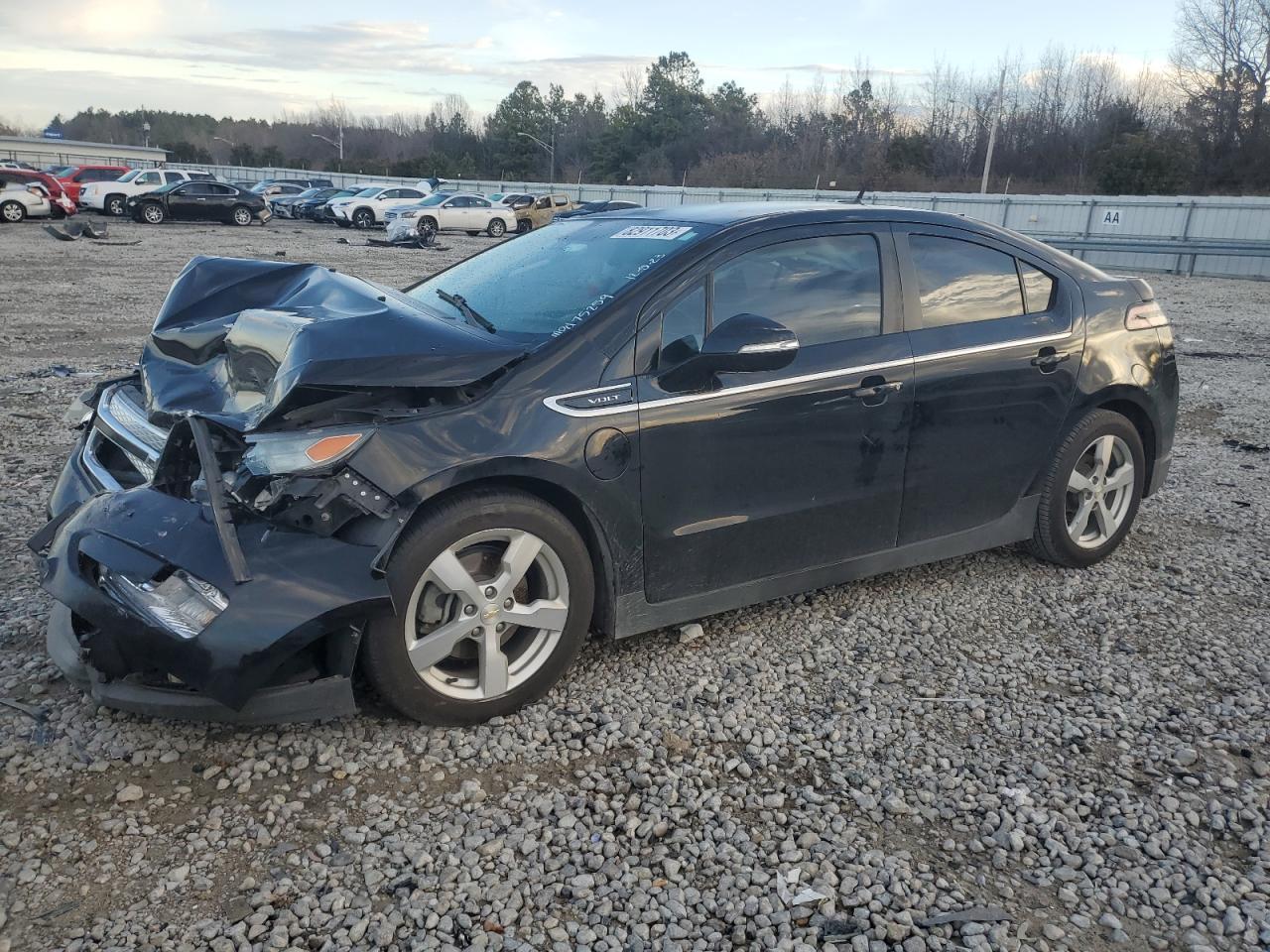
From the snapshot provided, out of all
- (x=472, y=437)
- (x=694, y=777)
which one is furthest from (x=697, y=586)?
(x=472, y=437)

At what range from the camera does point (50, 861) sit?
256 centimetres

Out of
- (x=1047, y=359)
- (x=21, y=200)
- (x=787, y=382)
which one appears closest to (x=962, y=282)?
(x=1047, y=359)

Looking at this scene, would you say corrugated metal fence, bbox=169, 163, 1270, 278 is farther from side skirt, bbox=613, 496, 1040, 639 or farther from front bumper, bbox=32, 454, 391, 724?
front bumper, bbox=32, 454, 391, 724

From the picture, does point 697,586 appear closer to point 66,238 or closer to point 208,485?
point 208,485

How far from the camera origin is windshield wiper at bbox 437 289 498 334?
3644 mm

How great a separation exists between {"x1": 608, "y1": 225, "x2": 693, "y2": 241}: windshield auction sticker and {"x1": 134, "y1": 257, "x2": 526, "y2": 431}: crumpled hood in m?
0.85

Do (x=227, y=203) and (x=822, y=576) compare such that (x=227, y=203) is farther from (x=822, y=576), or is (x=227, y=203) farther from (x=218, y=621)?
(x=218, y=621)

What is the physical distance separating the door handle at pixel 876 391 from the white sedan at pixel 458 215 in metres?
26.3

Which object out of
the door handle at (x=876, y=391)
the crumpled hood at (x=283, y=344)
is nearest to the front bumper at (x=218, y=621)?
the crumpled hood at (x=283, y=344)

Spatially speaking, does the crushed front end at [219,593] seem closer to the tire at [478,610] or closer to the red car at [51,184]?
the tire at [478,610]

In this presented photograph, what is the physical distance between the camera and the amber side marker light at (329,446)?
9.48ft

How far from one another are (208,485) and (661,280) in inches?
65.1

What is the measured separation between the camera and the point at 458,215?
102 ft

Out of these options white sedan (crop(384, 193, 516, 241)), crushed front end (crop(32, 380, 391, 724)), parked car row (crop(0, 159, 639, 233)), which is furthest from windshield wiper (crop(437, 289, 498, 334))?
white sedan (crop(384, 193, 516, 241))
